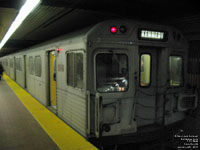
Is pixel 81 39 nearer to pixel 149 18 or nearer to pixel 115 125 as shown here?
pixel 115 125

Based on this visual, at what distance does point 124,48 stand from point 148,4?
217 centimetres

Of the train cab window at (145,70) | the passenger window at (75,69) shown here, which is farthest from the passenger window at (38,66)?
the train cab window at (145,70)

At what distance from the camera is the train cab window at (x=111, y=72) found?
3.94 metres

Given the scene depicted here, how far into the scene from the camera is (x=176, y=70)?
4.88m

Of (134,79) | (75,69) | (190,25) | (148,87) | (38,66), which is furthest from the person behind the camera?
(38,66)

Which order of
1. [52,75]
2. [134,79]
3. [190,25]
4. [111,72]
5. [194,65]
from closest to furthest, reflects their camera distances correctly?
[111,72]
[134,79]
[194,65]
[190,25]
[52,75]

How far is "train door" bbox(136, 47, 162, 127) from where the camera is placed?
14.7 ft

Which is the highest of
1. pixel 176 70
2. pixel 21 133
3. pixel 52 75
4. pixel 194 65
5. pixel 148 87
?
pixel 194 65

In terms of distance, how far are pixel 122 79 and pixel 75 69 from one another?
1094mm

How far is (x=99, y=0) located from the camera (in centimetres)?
501

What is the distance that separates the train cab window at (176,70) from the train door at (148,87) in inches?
15.5

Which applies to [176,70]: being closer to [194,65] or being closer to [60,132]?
[194,65]

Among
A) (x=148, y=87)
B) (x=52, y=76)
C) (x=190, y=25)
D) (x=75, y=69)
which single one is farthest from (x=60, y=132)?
(x=190, y=25)

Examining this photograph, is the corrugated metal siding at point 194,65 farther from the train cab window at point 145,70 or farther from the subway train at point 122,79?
the train cab window at point 145,70
